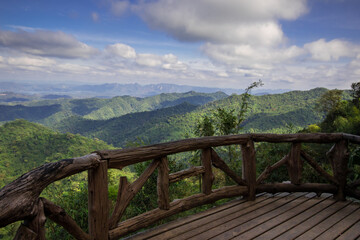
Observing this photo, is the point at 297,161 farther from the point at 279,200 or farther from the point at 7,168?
the point at 7,168

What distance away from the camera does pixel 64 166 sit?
1.66 metres

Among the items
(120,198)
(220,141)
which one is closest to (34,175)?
(120,198)

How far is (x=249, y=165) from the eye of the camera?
313 cm

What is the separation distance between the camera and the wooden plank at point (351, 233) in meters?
2.25

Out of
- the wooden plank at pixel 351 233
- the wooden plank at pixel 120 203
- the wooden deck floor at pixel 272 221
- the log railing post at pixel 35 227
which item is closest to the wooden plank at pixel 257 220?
the wooden deck floor at pixel 272 221

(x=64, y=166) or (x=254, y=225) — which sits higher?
(x=64, y=166)

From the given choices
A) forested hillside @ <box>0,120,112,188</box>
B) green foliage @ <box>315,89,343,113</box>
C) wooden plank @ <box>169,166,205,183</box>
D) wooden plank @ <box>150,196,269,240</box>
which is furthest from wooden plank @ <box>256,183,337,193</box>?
forested hillside @ <box>0,120,112,188</box>

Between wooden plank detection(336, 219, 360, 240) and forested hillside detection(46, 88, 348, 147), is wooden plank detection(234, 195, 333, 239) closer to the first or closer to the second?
wooden plank detection(336, 219, 360, 240)

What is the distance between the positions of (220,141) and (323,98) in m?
35.1

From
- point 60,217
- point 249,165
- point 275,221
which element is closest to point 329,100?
point 249,165

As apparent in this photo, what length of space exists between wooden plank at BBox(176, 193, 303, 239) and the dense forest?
0.83 m

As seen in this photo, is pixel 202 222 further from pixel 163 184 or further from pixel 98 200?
pixel 98 200

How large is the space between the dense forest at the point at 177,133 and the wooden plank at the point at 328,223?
2.08ft

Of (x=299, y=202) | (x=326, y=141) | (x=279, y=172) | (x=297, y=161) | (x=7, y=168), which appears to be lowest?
(x=7, y=168)
